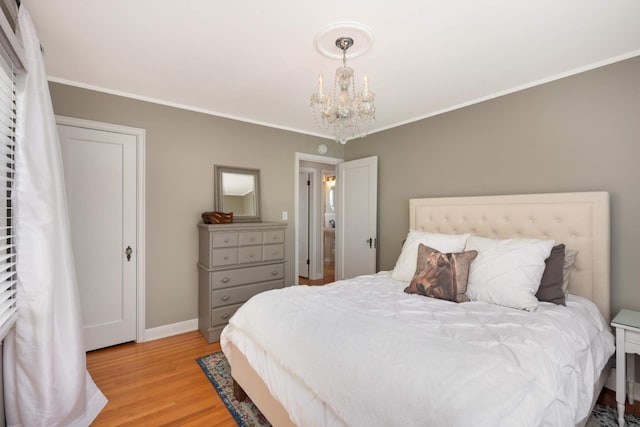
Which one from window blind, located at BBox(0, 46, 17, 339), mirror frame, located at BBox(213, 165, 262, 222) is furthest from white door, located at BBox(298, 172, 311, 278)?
window blind, located at BBox(0, 46, 17, 339)

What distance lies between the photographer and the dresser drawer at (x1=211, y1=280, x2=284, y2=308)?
3002mm

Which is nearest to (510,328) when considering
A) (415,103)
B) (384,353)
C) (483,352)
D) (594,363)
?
(483,352)

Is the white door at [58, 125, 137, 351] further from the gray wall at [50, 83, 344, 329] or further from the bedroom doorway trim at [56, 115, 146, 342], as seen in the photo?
the gray wall at [50, 83, 344, 329]

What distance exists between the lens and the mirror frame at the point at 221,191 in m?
3.36

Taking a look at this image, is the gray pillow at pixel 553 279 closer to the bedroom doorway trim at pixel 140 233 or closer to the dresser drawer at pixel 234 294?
the dresser drawer at pixel 234 294

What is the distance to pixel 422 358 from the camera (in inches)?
45.4

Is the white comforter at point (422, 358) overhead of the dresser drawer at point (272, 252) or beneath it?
beneath

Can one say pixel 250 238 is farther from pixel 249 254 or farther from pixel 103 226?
pixel 103 226

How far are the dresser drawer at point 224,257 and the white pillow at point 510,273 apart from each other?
2.21m

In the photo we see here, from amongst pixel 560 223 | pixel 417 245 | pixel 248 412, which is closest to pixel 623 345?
pixel 560 223

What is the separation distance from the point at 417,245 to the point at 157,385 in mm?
2364

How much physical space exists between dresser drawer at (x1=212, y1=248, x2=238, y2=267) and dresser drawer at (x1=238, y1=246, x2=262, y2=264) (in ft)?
0.18

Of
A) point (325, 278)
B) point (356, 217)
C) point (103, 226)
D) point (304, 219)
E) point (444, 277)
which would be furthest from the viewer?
point (325, 278)

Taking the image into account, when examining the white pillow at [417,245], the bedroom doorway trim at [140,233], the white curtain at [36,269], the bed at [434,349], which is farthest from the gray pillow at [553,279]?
the bedroom doorway trim at [140,233]
